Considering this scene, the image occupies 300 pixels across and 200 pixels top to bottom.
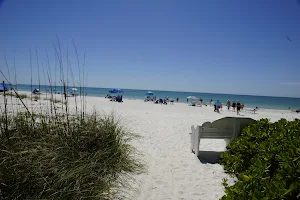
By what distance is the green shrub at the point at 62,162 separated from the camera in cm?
191

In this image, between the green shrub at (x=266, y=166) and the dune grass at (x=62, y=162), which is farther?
the dune grass at (x=62, y=162)

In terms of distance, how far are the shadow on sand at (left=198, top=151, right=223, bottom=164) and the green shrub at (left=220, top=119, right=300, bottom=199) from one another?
23cm

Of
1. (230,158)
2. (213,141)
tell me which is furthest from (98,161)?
(213,141)

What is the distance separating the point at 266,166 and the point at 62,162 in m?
2.69

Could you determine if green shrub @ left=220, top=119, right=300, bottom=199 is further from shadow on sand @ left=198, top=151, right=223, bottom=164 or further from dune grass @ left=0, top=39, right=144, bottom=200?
dune grass @ left=0, top=39, right=144, bottom=200

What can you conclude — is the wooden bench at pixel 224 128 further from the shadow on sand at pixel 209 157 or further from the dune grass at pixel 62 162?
the dune grass at pixel 62 162

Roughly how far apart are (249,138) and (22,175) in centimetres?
372

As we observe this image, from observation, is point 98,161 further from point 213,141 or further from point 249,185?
point 213,141

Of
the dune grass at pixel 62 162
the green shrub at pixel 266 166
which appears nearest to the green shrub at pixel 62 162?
the dune grass at pixel 62 162

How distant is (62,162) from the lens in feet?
7.90

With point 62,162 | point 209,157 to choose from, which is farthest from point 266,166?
point 62,162

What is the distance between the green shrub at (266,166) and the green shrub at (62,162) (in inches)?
66.8

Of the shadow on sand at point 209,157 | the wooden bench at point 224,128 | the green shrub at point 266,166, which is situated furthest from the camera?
the wooden bench at point 224,128

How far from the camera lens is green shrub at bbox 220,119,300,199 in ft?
4.60
